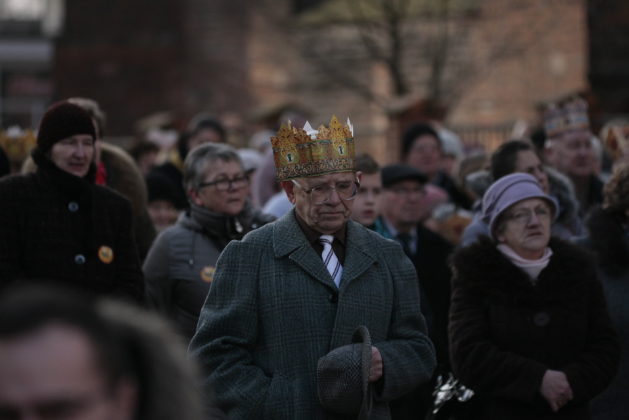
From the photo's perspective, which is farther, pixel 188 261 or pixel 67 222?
pixel 188 261

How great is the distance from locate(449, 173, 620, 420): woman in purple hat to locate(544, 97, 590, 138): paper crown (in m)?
3.36

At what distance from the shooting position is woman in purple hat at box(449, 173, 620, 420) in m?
5.95

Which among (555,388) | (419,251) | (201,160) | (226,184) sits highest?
(201,160)

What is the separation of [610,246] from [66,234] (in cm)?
275

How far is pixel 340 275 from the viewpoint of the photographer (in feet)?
17.4

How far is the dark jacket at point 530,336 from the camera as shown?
596 centimetres

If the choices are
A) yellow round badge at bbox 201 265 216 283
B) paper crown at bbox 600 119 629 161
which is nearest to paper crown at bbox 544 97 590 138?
paper crown at bbox 600 119 629 161

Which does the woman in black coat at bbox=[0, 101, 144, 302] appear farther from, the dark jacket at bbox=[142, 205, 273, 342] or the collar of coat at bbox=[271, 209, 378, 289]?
the collar of coat at bbox=[271, 209, 378, 289]

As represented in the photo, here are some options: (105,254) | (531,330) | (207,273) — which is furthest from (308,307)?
(207,273)

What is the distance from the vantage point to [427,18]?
26.1m

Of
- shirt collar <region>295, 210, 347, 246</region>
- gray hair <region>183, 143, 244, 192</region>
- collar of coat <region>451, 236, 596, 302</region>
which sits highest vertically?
gray hair <region>183, 143, 244, 192</region>

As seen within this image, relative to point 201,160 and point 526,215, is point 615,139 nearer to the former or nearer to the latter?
point 201,160

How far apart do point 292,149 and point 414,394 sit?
2.61 meters

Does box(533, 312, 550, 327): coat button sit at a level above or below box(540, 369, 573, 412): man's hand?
above
